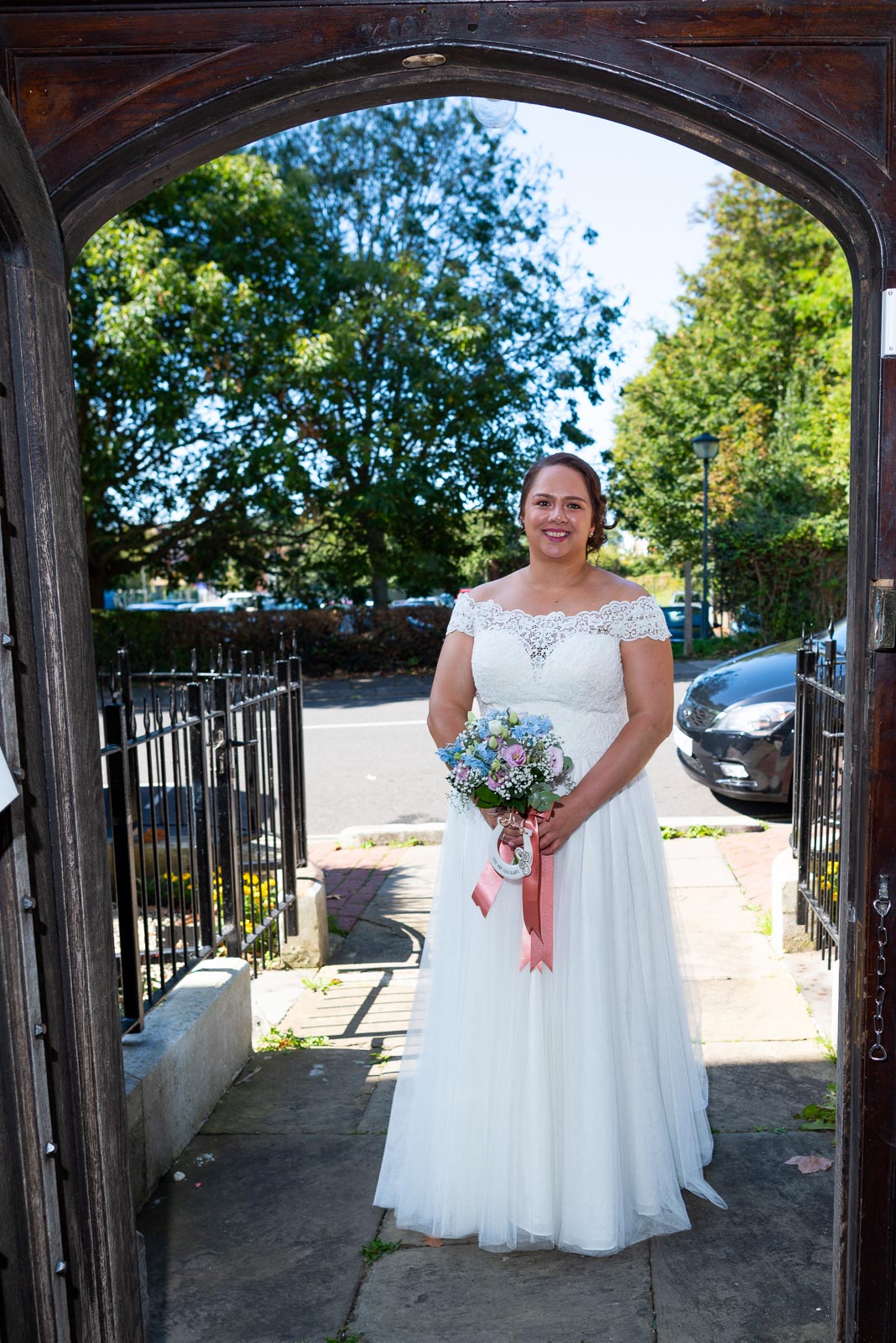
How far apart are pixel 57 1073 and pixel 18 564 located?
3.58 feet

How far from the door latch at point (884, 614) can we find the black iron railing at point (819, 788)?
2241mm

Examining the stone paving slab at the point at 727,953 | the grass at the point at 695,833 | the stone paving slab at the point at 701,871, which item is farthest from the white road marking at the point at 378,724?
the stone paving slab at the point at 727,953

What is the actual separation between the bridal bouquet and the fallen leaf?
1.56 meters

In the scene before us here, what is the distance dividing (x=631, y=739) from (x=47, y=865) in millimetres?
1688

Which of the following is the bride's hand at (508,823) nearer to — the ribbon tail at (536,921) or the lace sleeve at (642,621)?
the ribbon tail at (536,921)

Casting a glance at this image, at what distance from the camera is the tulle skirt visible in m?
3.11

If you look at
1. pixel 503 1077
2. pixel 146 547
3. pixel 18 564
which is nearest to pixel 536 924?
pixel 503 1077

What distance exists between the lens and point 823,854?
4797 mm

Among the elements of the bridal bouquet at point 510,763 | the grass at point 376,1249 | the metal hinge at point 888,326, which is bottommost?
the grass at point 376,1249

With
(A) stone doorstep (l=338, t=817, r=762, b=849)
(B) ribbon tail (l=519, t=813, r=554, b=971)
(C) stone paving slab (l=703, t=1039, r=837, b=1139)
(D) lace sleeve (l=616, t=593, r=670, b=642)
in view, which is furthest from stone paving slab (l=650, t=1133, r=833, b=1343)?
(A) stone doorstep (l=338, t=817, r=762, b=849)

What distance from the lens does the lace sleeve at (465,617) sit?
3.39 meters

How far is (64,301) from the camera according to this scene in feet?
7.76

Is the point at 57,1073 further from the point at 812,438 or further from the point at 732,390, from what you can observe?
the point at 732,390

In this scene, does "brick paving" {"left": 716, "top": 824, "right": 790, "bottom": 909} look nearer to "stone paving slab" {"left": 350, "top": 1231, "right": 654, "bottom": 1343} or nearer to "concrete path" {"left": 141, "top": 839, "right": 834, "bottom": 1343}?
"concrete path" {"left": 141, "top": 839, "right": 834, "bottom": 1343}
